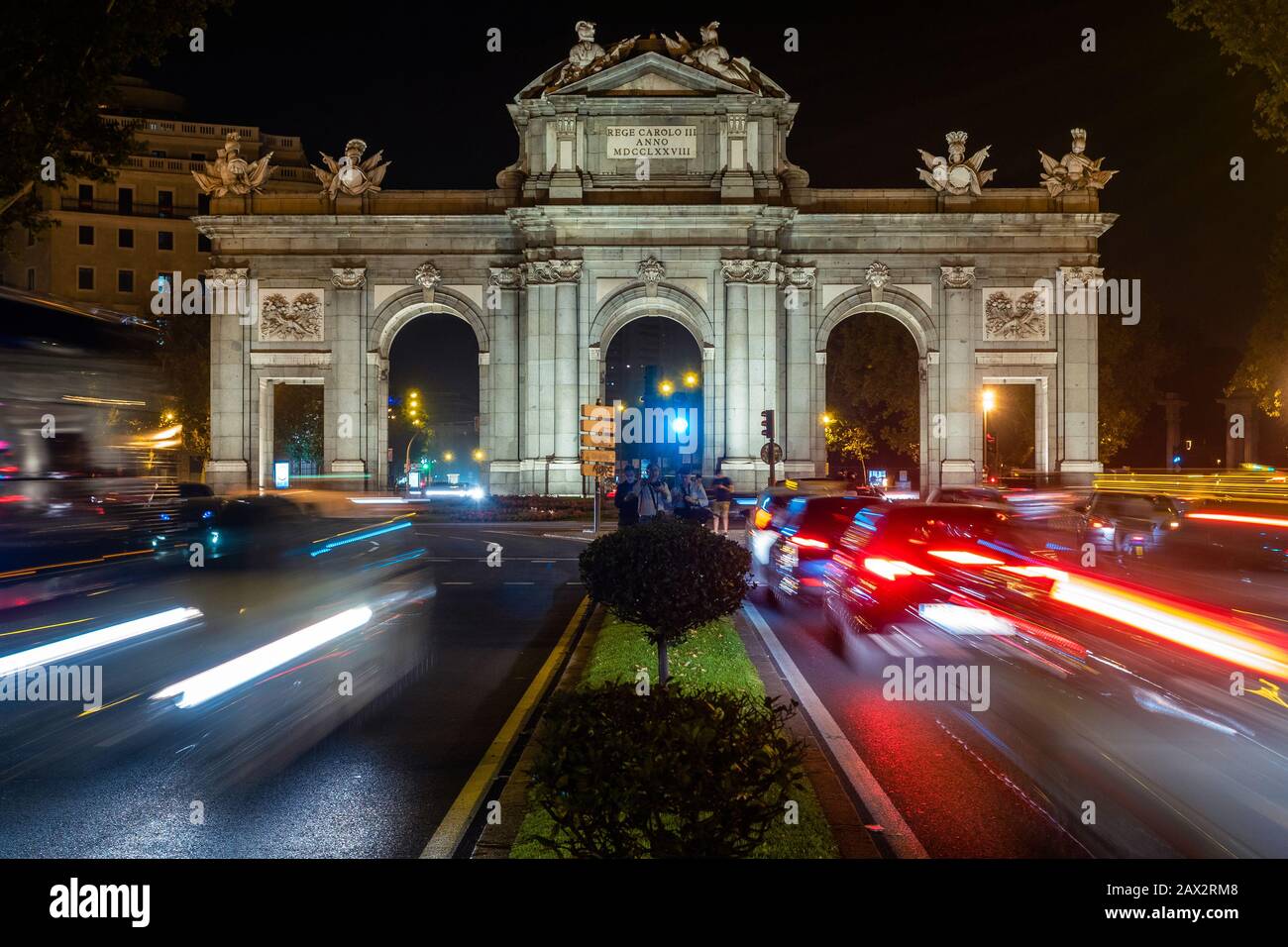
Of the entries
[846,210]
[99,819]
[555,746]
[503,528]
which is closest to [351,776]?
[99,819]

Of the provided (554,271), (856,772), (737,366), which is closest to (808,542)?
(856,772)

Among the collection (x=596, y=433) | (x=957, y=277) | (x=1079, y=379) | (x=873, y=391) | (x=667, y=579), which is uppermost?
(x=957, y=277)

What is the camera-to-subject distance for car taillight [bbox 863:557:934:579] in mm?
11945

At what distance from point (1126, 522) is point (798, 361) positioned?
798 inches

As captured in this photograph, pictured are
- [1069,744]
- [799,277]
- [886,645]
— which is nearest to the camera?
[1069,744]

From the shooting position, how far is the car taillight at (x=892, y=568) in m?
11.9

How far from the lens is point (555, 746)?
13.3ft

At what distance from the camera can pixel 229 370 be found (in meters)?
47.0

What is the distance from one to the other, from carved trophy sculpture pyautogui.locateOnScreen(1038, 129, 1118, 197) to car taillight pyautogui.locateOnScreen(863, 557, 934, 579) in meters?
39.5

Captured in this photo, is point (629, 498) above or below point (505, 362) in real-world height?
below

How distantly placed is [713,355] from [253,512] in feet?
96.7

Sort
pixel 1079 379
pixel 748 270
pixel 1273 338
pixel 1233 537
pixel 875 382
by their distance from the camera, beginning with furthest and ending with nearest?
pixel 875 382
pixel 1273 338
pixel 1079 379
pixel 748 270
pixel 1233 537

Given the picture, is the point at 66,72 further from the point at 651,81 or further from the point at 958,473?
the point at 958,473
